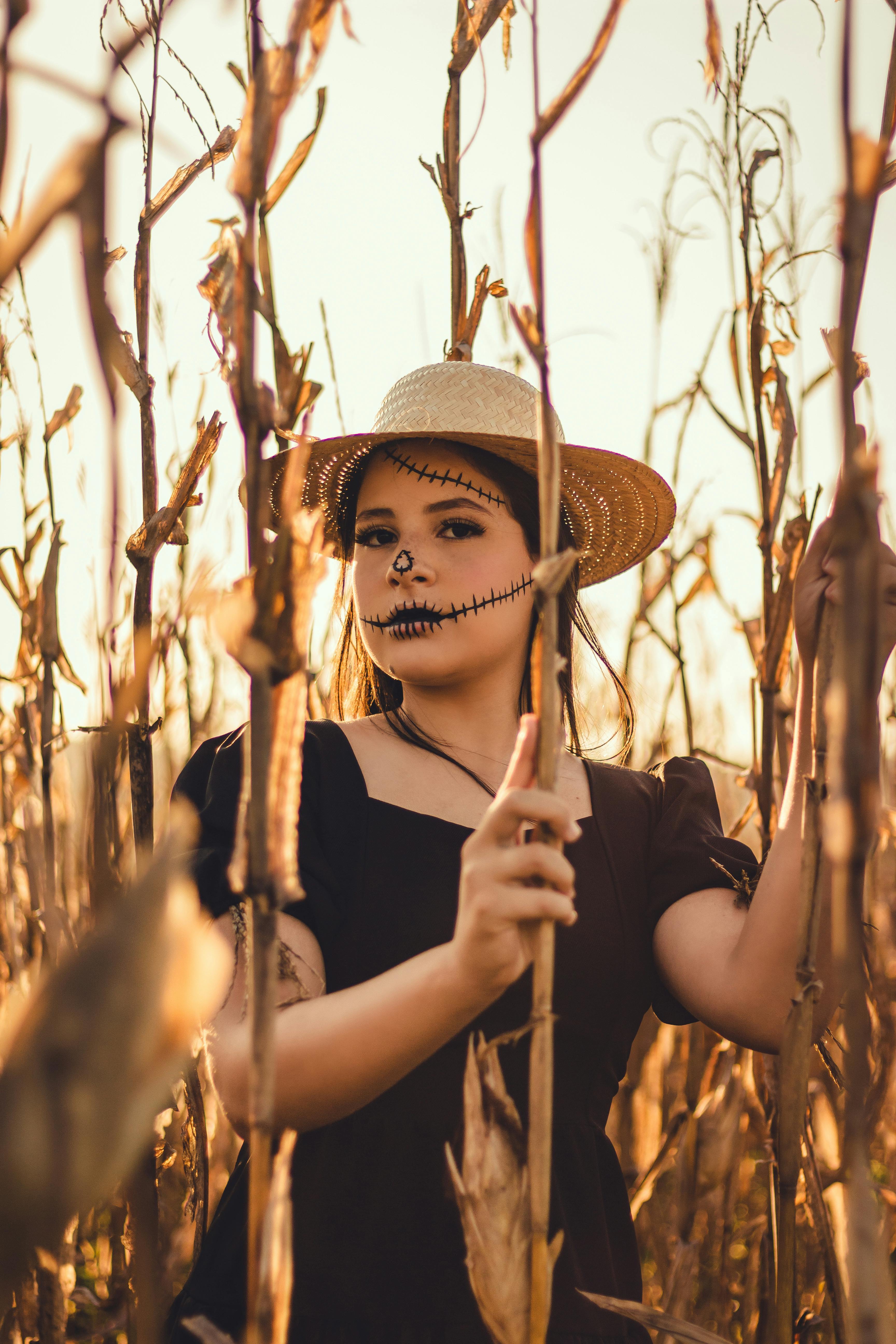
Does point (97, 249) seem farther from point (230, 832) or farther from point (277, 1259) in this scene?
point (230, 832)

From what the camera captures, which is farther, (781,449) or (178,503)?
(781,449)

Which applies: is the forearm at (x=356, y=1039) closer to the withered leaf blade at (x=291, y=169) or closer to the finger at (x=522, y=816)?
the finger at (x=522, y=816)

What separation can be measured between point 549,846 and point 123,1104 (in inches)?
11.0

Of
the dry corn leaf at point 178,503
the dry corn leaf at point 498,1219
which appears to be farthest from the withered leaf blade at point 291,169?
the dry corn leaf at point 498,1219

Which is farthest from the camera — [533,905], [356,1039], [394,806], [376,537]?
[376,537]

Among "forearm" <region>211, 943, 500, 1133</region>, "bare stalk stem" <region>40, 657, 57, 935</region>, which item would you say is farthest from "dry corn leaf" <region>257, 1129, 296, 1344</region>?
"bare stalk stem" <region>40, 657, 57, 935</region>

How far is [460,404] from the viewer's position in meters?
1.17

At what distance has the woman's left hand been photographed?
2.29 feet

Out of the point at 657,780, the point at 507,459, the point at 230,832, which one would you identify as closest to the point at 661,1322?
the point at 230,832

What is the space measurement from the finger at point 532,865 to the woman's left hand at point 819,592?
0.31 m

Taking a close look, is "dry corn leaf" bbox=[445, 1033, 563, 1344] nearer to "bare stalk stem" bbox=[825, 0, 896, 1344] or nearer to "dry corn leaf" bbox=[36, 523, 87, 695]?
"bare stalk stem" bbox=[825, 0, 896, 1344]

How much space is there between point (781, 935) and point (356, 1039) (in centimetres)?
44

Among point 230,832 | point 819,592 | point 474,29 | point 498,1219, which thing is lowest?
point 498,1219

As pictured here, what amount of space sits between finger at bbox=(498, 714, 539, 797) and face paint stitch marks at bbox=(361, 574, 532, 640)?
1.93 ft
